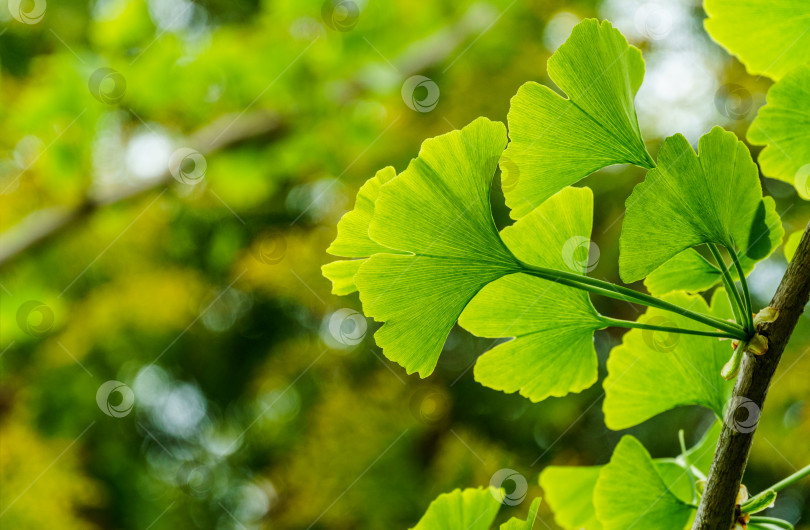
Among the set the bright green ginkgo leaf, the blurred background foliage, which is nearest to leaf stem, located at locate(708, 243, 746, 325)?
the bright green ginkgo leaf

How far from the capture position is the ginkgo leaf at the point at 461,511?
187 mm

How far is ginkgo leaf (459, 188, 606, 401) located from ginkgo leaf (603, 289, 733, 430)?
0.02 meters

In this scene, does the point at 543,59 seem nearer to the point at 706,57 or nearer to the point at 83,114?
the point at 706,57

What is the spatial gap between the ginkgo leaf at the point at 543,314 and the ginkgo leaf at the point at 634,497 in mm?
26

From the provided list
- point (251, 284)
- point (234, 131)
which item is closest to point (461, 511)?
point (251, 284)

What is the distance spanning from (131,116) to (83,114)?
Answer: 0.20m

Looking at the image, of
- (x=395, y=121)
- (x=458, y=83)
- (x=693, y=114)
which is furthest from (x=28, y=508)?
(x=693, y=114)

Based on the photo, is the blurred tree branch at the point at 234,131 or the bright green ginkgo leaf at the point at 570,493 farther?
the blurred tree branch at the point at 234,131

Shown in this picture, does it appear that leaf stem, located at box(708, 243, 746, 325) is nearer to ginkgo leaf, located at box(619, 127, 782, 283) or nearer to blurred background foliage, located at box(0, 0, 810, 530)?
ginkgo leaf, located at box(619, 127, 782, 283)

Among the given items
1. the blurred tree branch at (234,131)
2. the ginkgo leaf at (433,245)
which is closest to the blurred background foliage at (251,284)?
the blurred tree branch at (234,131)

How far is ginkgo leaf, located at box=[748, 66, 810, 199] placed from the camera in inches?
6.9

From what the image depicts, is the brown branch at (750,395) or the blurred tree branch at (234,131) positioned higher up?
the blurred tree branch at (234,131)

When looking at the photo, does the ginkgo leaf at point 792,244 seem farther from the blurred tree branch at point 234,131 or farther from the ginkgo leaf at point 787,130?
the blurred tree branch at point 234,131


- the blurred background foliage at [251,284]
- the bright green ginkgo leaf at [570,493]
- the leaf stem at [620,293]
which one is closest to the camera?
the leaf stem at [620,293]
